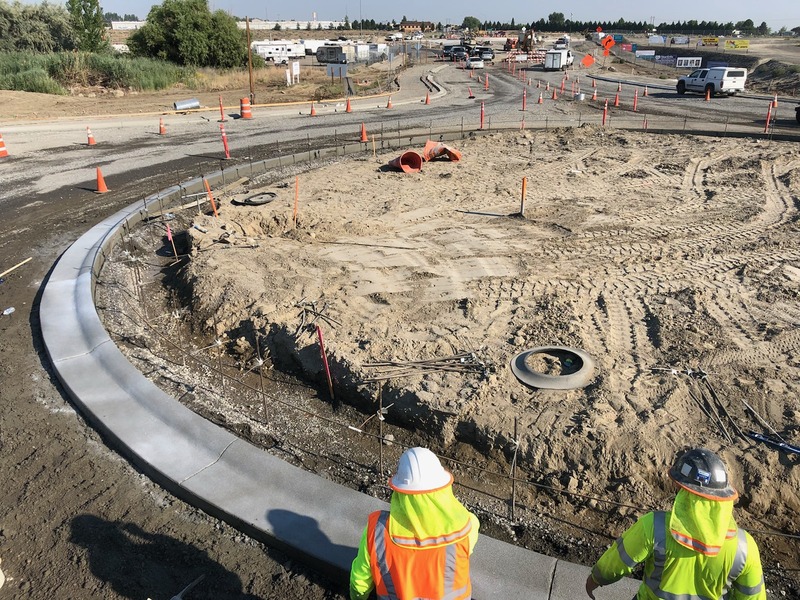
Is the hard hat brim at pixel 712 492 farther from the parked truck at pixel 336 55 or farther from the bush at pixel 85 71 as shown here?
the parked truck at pixel 336 55

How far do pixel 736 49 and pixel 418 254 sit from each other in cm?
6619

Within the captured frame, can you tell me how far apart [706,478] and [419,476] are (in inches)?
50.1

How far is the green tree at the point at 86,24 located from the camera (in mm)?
40625

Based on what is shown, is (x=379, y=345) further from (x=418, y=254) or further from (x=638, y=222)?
(x=638, y=222)

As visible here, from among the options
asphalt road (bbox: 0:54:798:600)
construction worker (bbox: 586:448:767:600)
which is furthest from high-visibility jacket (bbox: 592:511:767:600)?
asphalt road (bbox: 0:54:798:600)

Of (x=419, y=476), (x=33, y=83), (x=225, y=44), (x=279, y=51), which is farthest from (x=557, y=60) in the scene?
(x=419, y=476)

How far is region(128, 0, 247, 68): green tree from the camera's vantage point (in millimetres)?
38750

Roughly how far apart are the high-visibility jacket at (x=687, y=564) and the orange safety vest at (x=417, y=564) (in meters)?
0.83

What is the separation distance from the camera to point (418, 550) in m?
2.69

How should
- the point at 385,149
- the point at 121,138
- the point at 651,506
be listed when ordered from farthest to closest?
the point at 121,138 → the point at 385,149 → the point at 651,506

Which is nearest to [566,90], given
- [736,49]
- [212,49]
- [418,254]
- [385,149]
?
[385,149]

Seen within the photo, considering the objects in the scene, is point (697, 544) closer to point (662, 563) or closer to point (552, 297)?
point (662, 563)

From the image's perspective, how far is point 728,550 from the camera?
2.67m

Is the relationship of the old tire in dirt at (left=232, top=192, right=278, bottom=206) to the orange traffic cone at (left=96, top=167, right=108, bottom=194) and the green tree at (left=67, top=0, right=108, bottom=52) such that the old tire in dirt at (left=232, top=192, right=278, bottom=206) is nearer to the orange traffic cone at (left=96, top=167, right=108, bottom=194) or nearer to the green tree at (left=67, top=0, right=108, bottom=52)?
the orange traffic cone at (left=96, top=167, right=108, bottom=194)
